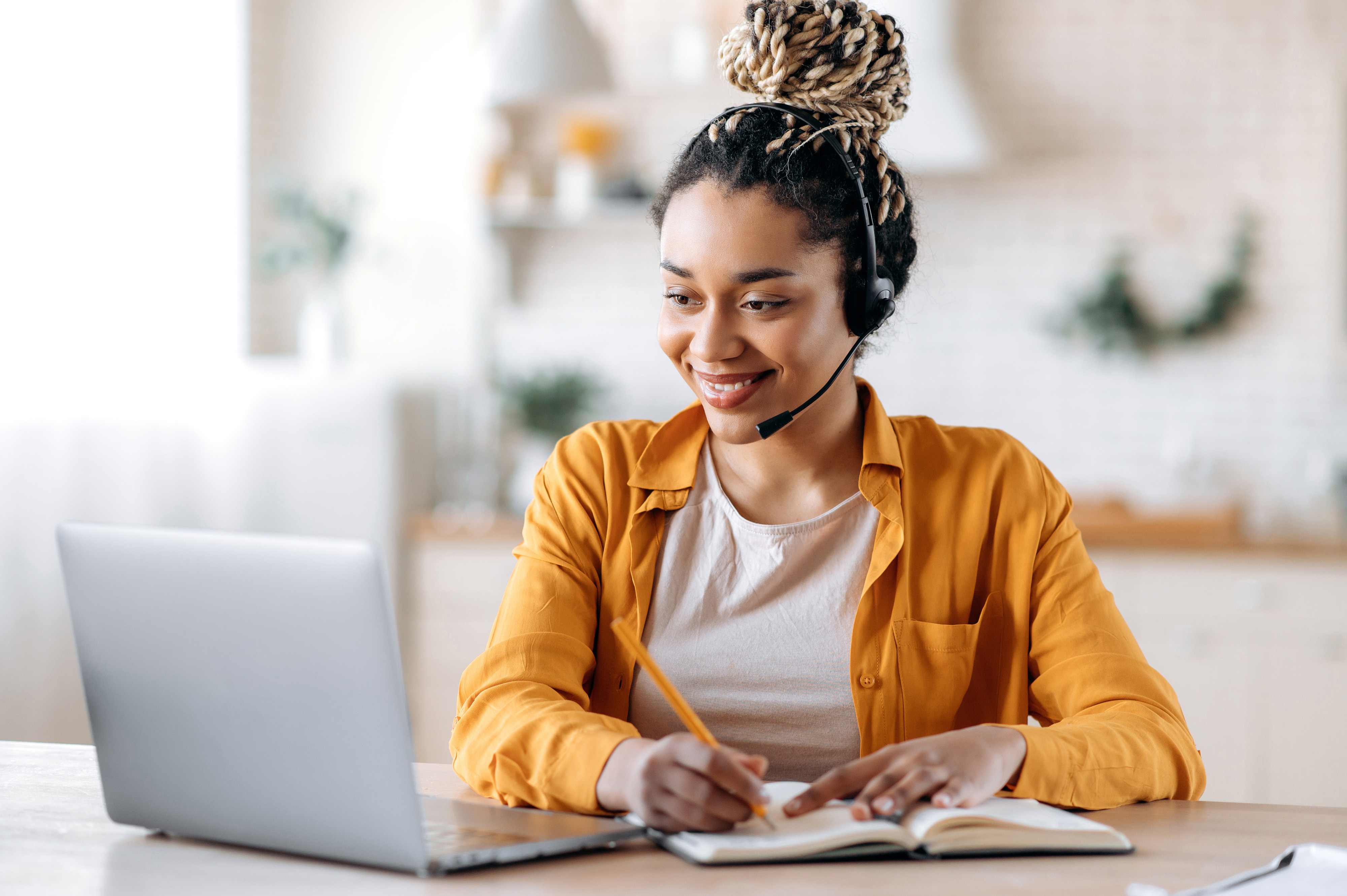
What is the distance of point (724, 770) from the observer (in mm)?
990

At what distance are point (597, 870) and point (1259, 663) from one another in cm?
276

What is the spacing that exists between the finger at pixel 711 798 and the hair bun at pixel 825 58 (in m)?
0.77

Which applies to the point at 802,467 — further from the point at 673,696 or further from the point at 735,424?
the point at 673,696

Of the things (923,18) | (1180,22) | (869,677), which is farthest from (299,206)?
(869,677)

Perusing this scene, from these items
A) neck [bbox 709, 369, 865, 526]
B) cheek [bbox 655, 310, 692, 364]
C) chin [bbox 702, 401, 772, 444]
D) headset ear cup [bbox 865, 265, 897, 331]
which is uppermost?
headset ear cup [bbox 865, 265, 897, 331]

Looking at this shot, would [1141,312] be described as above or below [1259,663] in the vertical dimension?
above

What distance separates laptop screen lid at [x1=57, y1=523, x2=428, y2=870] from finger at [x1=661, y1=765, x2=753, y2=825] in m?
0.21

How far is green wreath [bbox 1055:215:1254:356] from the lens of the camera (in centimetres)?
383

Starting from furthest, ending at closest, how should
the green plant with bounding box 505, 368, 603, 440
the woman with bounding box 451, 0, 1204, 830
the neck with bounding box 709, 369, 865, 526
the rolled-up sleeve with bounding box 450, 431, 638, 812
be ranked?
the green plant with bounding box 505, 368, 603, 440
the neck with bounding box 709, 369, 865, 526
the woman with bounding box 451, 0, 1204, 830
the rolled-up sleeve with bounding box 450, 431, 638, 812

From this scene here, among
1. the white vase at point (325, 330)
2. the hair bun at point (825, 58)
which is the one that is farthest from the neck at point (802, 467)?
the white vase at point (325, 330)

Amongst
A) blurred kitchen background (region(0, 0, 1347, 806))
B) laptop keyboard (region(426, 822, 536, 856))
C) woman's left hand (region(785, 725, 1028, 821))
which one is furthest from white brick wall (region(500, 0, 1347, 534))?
laptop keyboard (region(426, 822, 536, 856))

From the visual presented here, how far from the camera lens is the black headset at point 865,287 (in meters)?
1.42

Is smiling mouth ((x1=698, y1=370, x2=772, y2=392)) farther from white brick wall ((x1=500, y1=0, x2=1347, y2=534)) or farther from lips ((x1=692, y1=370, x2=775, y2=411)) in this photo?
white brick wall ((x1=500, y1=0, x2=1347, y2=534))

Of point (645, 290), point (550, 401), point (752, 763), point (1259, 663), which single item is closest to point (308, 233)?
point (550, 401)
